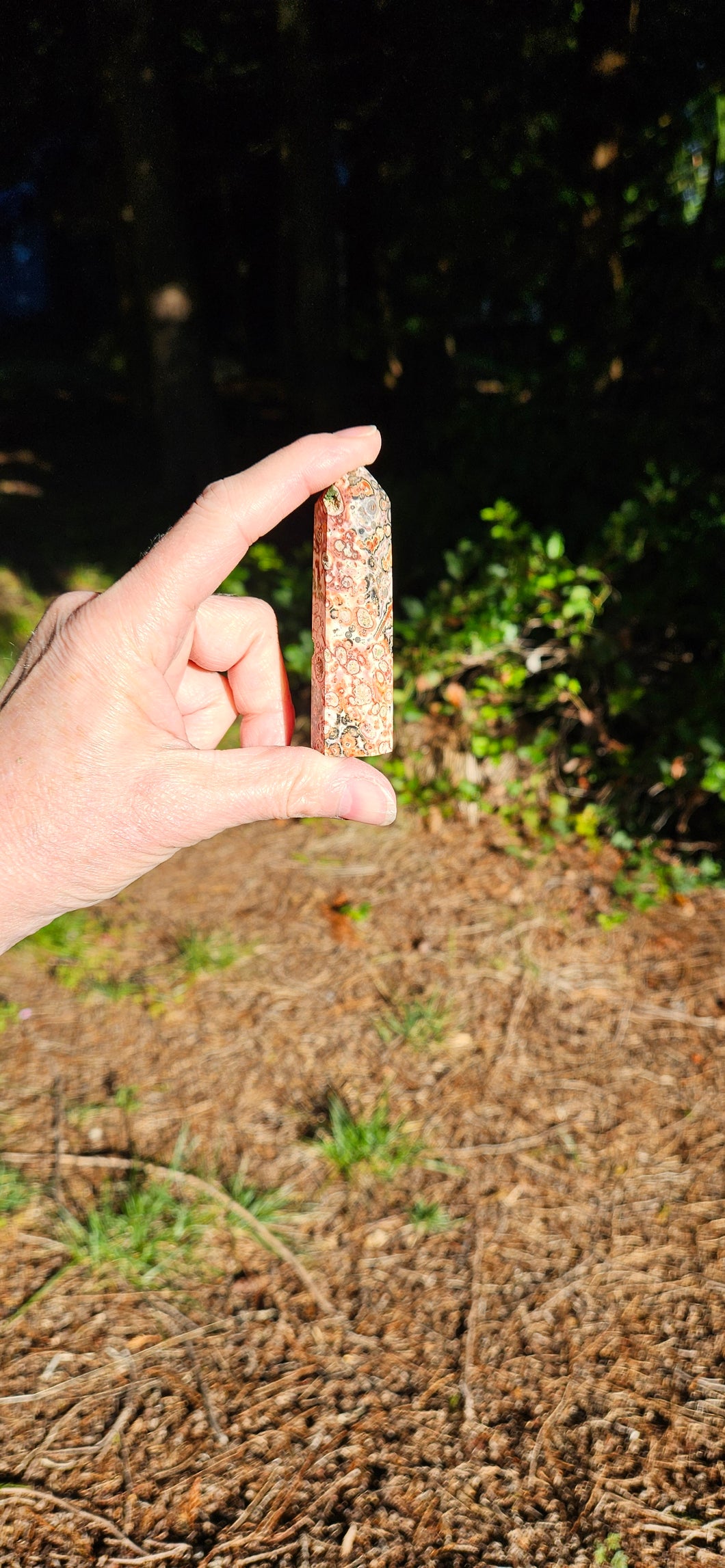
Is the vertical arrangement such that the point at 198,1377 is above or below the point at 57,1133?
below

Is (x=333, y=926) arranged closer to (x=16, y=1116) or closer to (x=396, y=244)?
(x=16, y=1116)

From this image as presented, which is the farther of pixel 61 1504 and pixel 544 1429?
pixel 544 1429

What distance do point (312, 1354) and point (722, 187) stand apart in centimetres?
836

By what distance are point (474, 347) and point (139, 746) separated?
41.8 feet

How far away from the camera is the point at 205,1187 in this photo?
2859 millimetres

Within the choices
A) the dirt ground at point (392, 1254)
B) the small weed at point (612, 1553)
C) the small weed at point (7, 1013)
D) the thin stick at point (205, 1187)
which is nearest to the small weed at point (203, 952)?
the dirt ground at point (392, 1254)

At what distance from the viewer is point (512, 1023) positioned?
3.52 m

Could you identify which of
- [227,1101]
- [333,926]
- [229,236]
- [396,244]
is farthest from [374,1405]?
[229,236]

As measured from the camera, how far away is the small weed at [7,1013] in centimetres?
357

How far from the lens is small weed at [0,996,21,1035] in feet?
11.7

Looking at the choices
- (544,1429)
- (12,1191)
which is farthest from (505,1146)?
(12,1191)

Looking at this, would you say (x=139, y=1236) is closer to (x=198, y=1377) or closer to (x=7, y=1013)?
(x=198, y=1377)

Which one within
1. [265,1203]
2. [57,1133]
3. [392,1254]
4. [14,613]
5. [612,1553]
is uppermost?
[14,613]

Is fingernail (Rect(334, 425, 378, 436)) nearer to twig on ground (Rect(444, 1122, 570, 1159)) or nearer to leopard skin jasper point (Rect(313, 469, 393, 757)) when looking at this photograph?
leopard skin jasper point (Rect(313, 469, 393, 757))
